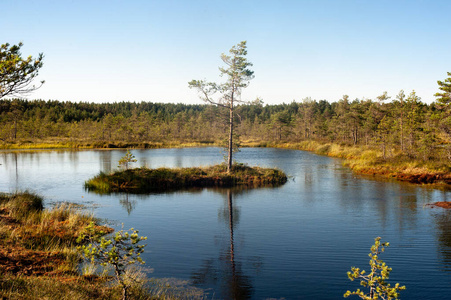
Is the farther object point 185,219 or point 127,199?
point 127,199

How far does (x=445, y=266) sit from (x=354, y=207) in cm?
1017

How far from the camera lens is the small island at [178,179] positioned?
2988cm

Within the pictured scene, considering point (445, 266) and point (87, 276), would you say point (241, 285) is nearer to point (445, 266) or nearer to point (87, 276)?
point (87, 276)

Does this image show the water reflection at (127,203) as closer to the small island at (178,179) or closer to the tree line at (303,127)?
the small island at (178,179)

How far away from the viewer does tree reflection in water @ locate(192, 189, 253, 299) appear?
10500 millimetres

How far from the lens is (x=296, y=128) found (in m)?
114

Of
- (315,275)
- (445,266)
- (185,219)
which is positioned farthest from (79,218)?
(445,266)

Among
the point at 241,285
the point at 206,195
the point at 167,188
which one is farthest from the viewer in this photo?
the point at 167,188

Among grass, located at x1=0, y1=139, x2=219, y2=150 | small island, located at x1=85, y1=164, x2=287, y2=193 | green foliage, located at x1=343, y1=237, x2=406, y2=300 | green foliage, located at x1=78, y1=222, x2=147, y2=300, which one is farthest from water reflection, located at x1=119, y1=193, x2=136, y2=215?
grass, located at x1=0, y1=139, x2=219, y2=150

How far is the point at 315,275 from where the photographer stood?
11703 millimetres

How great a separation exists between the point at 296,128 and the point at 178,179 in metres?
88.2

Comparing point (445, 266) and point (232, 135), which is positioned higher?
point (232, 135)

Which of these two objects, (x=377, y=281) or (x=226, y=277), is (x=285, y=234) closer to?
(x=226, y=277)

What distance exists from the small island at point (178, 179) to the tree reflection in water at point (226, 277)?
17277 mm
